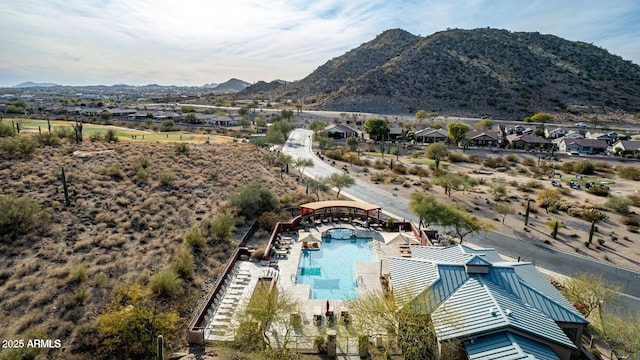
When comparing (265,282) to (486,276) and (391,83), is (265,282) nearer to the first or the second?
(486,276)

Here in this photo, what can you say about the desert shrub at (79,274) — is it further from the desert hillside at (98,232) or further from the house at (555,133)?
the house at (555,133)

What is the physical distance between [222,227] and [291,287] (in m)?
8.05

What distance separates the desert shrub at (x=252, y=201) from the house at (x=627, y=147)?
215 feet

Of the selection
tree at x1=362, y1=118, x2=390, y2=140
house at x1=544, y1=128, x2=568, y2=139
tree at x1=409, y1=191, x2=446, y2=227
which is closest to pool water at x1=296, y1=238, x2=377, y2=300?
tree at x1=409, y1=191, x2=446, y2=227

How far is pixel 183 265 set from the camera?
21.3m

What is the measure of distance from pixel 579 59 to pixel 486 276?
160481mm

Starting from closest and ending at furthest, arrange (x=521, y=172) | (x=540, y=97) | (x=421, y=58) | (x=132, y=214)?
(x=132, y=214) < (x=521, y=172) < (x=540, y=97) < (x=421, y=58)

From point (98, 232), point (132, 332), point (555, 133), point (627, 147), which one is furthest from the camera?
point (555, 133)

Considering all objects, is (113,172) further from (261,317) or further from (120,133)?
(120,133)

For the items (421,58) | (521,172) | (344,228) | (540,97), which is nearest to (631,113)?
(540,97)

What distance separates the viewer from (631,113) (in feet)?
351

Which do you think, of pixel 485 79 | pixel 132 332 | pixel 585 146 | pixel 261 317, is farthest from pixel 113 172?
pixel 485 79

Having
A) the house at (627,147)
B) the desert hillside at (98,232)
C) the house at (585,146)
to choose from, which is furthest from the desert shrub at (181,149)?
the house at (627,147)

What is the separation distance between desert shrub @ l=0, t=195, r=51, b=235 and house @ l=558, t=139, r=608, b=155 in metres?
77.5
